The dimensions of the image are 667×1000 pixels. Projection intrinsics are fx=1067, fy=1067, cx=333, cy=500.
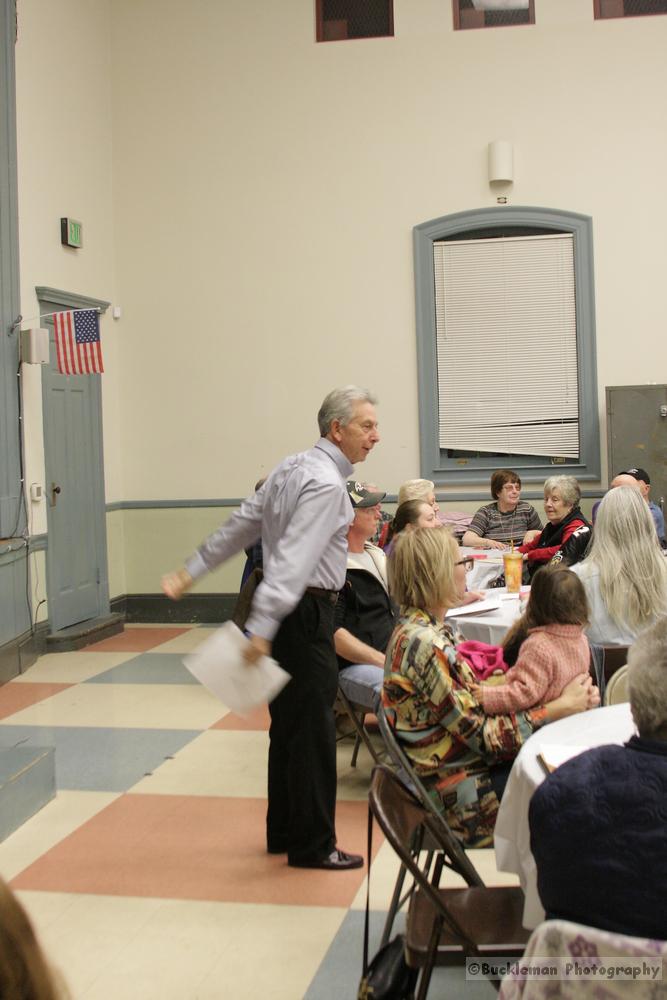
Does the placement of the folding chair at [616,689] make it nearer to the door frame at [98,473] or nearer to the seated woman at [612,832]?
the seated woman at [612,832]

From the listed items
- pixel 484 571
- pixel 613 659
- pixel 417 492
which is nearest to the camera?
pixel 613 659

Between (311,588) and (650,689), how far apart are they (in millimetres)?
1915

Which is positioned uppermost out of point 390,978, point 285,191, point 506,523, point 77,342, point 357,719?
A: point 285,191

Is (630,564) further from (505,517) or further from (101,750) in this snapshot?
(505,517)

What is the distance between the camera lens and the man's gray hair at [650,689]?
180cm

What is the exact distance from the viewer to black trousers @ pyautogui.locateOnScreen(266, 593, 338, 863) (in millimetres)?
3654

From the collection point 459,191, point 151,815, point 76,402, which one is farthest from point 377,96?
point 151,815

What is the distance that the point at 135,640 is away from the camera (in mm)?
8609

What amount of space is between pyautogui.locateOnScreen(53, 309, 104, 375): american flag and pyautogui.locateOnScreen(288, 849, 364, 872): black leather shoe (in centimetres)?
467

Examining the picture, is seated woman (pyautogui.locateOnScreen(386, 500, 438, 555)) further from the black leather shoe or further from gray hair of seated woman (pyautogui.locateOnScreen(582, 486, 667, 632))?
the black leather shoe

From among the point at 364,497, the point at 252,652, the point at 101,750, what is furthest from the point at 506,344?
the point at 252,652

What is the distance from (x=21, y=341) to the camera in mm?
7582

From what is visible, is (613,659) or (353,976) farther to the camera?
(613,659)

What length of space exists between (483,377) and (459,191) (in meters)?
1.53
